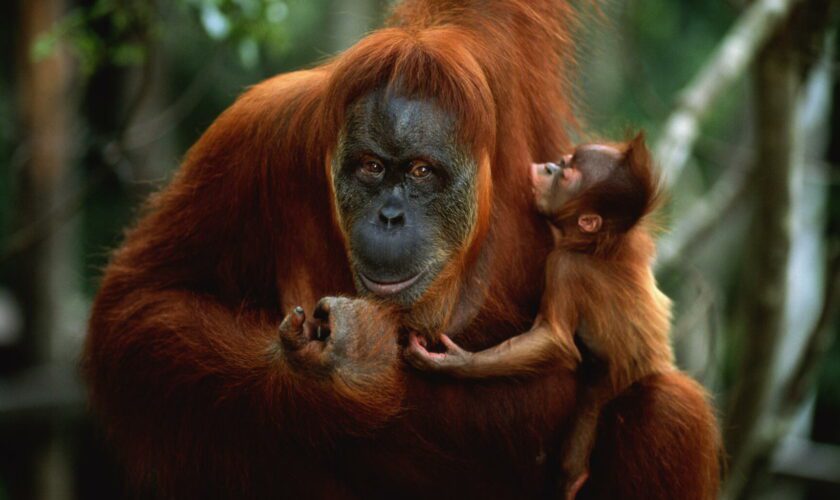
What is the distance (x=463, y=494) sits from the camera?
3.93m

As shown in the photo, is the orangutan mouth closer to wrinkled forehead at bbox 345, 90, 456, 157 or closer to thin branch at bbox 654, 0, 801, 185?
wrinkled forehead at bbox 345, 90, 456, 157

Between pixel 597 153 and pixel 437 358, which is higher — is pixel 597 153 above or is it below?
above

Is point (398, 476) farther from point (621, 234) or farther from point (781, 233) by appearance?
point (781, 233)

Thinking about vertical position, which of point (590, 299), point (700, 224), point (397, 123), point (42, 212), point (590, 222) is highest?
point (397, 123)

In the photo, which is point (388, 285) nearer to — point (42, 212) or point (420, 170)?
point (420, 170)

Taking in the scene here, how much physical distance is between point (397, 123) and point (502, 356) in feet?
2.94

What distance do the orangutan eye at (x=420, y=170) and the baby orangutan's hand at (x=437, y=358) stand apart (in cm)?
58

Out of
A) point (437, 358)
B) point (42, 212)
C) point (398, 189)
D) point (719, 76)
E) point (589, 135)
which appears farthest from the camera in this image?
point (42, 212)

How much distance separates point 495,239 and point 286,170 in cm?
79

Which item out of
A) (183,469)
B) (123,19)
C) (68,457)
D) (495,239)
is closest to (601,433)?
(495,239)

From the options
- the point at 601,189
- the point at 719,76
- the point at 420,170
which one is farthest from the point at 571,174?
the point at 719,76

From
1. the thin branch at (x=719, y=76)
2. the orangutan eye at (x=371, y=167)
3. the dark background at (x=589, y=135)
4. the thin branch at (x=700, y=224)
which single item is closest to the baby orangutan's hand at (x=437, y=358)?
the orangutan eye at (x=371, y=167)

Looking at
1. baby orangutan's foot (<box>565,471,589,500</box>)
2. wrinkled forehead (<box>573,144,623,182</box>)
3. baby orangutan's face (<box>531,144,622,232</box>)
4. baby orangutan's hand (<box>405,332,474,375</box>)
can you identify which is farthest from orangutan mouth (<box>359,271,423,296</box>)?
baby orangutan's foot (<box>565,471,589,500</box>)

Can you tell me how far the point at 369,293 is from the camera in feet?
11.5
